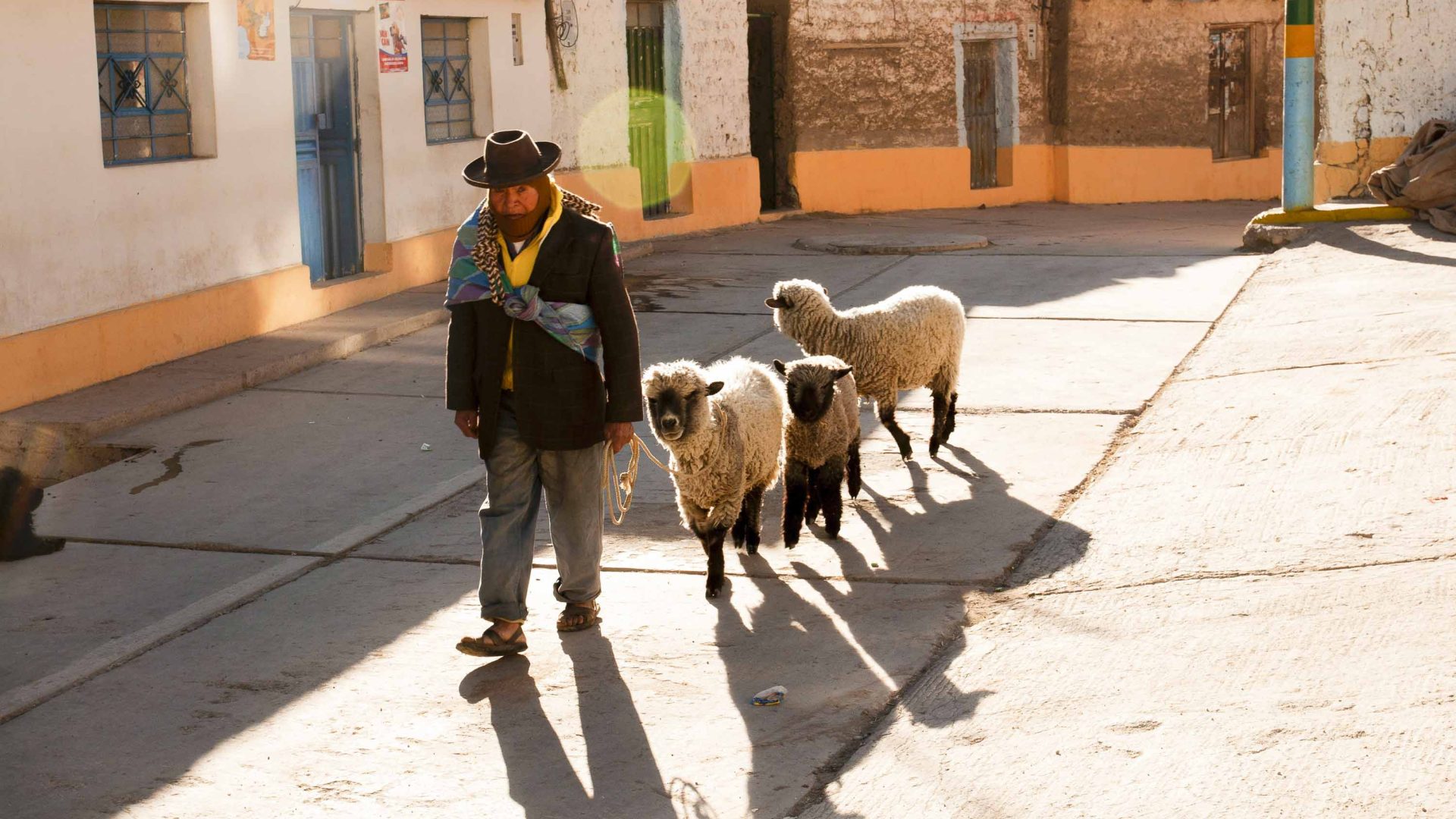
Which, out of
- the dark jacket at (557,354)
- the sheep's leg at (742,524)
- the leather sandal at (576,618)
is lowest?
the leather sandal at (576,618)

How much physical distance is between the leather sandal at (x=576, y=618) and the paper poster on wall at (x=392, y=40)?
8534mm

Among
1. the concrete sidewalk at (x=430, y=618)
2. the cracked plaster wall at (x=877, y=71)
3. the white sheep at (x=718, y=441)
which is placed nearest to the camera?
the concrete sidewalk at (x=430, y=618)

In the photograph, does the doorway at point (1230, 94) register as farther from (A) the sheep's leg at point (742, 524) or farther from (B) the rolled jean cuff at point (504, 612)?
(B) the rolled jean cuff at point (504, 612)

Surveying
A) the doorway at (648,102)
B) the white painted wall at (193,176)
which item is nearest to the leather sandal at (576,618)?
the white painted wall at (193,176)

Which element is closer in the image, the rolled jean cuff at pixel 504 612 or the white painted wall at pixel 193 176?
the rolled jean cuff at pixel 504 612

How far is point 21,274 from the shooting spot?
31.2 feet

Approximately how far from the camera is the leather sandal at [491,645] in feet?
18.1

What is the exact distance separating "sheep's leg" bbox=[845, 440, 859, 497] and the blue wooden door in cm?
689

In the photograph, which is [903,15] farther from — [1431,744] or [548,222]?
[1431,744]

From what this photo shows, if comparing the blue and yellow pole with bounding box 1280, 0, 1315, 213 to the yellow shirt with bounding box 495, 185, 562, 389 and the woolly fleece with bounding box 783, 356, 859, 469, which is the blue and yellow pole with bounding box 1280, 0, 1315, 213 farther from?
the yellow shirt with bounding box 495, 185, 562, 389

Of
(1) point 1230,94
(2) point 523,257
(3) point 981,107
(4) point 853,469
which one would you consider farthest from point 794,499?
(1) point 1230,94

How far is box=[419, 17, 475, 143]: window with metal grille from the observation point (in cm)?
1452

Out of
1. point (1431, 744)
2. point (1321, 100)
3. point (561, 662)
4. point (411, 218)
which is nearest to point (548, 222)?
point (561, 662)

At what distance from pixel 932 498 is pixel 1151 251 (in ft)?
30.1
